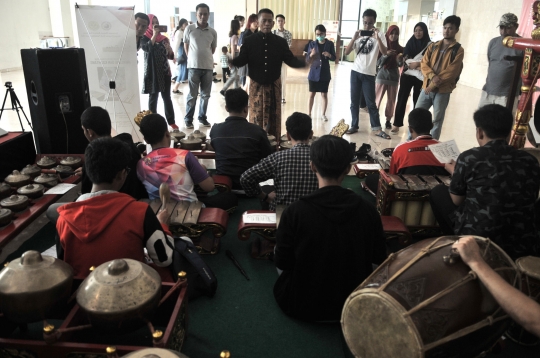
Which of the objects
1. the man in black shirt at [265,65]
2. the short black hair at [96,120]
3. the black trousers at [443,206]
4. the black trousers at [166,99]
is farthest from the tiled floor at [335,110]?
the short black hair at [96,120]

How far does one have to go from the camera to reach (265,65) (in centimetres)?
433

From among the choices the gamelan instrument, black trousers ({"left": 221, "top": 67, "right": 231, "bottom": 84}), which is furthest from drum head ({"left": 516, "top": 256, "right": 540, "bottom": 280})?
Answer: black trousers ({"left": 221, "top": 67, "right": 231, "bottom": 84})

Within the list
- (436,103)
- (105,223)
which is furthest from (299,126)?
(436,103)

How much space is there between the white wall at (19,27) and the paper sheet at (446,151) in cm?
1185

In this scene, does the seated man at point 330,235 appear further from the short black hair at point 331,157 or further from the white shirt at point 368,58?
the white shirt at point 368,58

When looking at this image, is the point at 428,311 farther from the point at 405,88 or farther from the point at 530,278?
the point at 405,88

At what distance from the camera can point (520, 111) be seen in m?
2.75

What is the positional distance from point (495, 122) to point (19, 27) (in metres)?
13.0

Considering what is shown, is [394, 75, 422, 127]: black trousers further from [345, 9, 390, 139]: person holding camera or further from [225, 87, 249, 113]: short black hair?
[225, 87, 249, 113]: short black hair

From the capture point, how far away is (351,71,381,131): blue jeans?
5.15 m

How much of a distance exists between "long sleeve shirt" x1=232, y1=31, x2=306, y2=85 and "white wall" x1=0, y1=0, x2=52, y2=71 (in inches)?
375

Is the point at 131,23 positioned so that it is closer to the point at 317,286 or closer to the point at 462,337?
the point at 317,286

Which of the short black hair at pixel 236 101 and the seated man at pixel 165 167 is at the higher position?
the short black hair at pixel 236 101

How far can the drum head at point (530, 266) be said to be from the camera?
1.68 m
